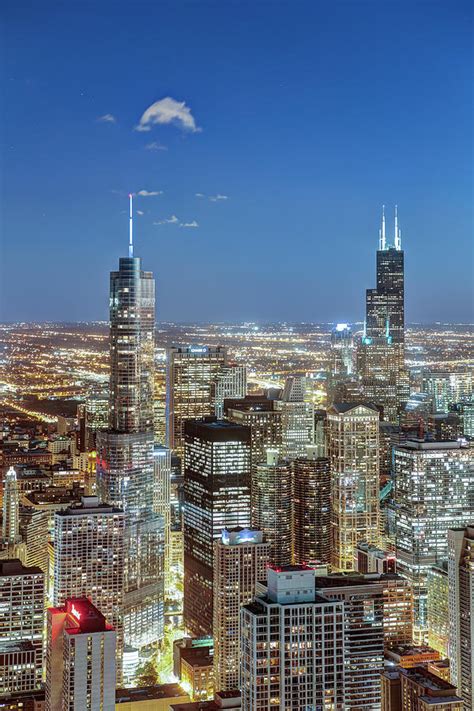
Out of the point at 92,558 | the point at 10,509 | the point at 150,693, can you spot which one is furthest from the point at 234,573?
the point at 10,509

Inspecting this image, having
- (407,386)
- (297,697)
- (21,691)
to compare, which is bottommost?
(21,691)

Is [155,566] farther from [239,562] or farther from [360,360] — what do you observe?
[360,360]

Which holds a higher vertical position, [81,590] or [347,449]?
[347,449]

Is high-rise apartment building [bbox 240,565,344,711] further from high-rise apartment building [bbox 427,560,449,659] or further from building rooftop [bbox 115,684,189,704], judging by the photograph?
high-rise apartment building [bbox 427,560,449,659]

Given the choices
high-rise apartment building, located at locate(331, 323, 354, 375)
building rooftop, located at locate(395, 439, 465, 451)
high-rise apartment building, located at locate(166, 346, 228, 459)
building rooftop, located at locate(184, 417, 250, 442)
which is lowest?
building rooftop, located at locate(395, 439, 465, 451)

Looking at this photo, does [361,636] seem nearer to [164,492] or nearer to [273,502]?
[273,502]

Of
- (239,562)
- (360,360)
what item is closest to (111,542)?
(239,562)

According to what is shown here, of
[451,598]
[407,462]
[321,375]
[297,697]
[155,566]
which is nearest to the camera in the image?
[297,697]

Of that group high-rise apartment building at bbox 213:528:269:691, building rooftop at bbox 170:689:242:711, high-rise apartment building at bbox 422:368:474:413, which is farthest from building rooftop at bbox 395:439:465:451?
building rooftop at bbox 170:689:242:711
